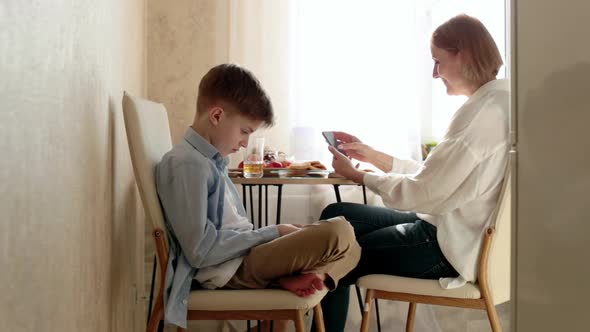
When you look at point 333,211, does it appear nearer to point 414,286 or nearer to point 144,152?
point 414,286

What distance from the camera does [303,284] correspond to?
55.6 inches

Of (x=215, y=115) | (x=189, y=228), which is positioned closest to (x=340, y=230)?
(x=189, y=228)

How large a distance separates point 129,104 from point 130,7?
2.19ft

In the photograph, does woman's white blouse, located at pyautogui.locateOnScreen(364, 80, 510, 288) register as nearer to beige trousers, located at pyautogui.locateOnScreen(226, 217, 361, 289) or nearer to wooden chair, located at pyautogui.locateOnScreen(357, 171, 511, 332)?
wooden chair, located at pyautogui.locateOnScreen(357, 171, 511, 332)

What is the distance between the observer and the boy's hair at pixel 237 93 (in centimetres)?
161

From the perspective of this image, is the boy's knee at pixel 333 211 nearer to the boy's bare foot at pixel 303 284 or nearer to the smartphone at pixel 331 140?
the smartphone at pixel 331 140

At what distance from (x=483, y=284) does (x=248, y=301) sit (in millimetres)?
675

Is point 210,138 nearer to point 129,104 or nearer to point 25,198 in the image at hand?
point 129,104

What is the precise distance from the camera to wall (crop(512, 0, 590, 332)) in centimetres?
76

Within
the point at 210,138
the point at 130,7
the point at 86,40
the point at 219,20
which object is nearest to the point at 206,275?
the point at 210,138

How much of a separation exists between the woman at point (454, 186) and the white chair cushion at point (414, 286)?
0.07 ft

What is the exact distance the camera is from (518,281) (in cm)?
91

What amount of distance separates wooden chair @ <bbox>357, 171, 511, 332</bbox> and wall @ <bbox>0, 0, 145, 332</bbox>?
76cm

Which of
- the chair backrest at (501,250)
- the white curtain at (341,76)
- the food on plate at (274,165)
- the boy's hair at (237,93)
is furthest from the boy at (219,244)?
the white curtain at (341,76)
